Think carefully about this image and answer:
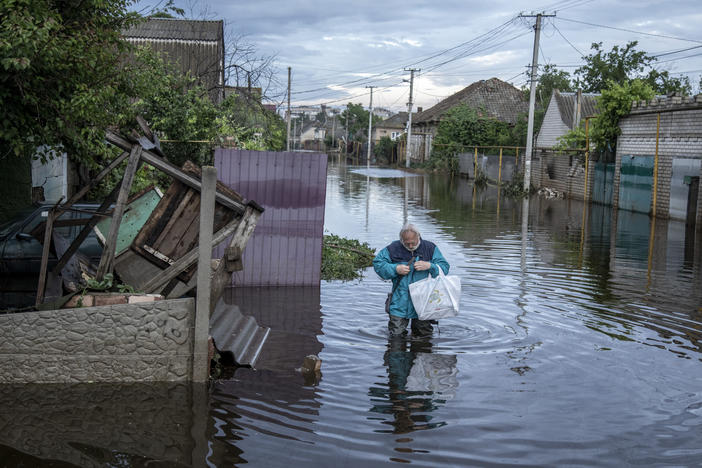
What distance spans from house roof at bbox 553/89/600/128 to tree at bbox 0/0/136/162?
4441 centimetres

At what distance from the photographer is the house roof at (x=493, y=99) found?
2470 inches

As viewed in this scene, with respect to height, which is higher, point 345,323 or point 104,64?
point 104,64

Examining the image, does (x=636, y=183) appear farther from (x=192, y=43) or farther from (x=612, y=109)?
(x=192, y=43)

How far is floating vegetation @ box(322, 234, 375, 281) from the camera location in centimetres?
1324

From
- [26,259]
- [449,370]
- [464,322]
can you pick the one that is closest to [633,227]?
[464,322]

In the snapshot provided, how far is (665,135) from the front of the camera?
2422 centimetres

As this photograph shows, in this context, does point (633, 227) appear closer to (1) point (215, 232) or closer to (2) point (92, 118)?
(1) point (215, 232)

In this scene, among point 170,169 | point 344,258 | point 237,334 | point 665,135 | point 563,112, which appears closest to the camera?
point 170,169

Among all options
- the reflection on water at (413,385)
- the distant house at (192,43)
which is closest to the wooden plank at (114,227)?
the reflection on water at (413,385)

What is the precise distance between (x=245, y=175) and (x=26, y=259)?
3509 millimetres

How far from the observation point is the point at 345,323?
32.3 ft

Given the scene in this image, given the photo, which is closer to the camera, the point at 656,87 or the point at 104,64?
the point at 104,64

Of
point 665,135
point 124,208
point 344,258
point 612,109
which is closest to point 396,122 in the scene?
point 612,109

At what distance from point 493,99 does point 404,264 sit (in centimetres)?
5890
